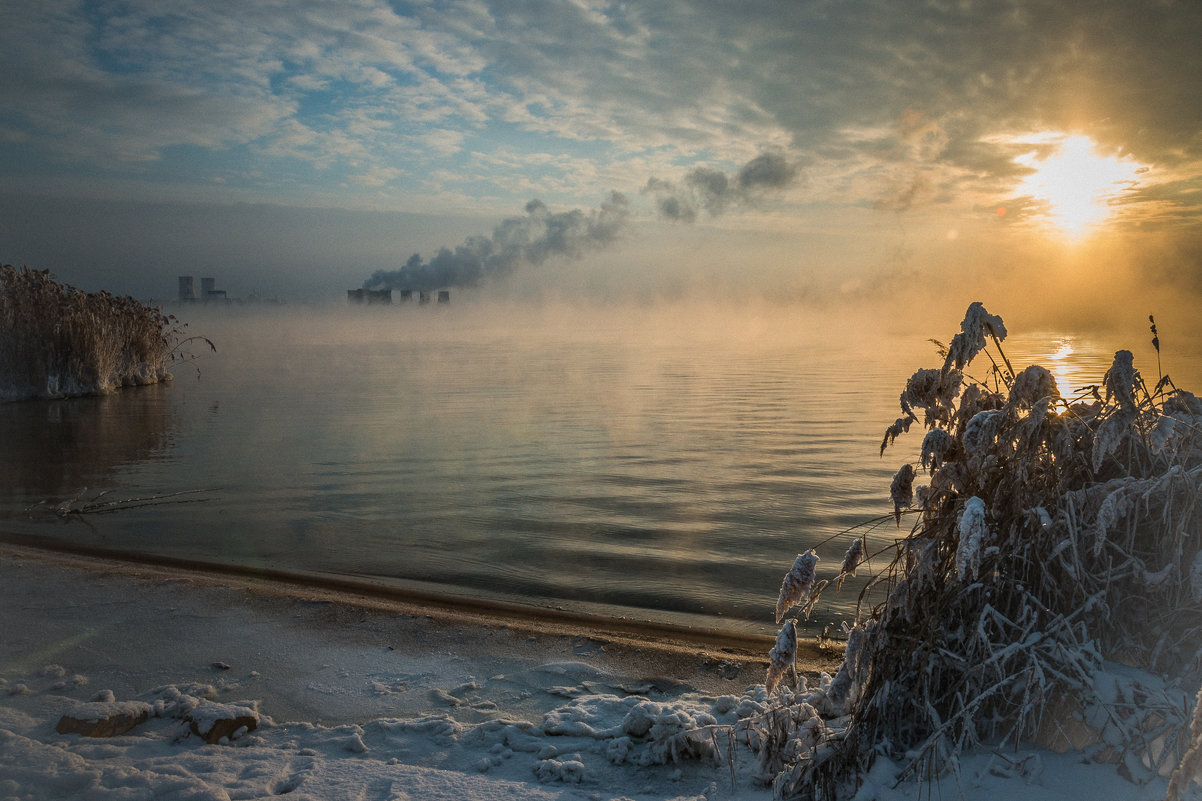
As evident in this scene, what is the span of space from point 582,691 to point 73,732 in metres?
2.55

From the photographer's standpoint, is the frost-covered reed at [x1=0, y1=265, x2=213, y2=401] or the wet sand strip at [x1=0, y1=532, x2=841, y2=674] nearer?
the wet sand strip at [x1=0, y1=532, x2=841, y2=674]

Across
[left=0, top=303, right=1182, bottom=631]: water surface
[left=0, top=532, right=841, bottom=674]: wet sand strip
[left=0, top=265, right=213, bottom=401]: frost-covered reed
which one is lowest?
[left=0, top=532, right=841, bottom=674]: wet sand strip

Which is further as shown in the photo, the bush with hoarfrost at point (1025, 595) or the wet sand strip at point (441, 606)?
the wet sand strip at point (441, 606)

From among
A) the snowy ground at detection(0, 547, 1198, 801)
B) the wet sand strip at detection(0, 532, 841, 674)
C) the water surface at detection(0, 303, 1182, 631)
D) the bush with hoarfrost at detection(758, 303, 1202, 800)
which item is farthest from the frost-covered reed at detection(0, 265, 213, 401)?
the bush with hoarfrost at detection(758, 303, 1202, 800)

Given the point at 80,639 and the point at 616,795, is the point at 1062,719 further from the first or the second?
the point at 80,639

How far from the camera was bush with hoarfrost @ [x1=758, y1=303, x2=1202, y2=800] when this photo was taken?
2.75m

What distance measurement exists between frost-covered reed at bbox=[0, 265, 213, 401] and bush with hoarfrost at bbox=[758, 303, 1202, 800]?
21346mm

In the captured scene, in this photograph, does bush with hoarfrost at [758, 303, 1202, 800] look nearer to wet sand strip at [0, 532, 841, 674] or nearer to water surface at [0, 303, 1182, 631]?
wet sand strip at [0, 532, 841, 674]

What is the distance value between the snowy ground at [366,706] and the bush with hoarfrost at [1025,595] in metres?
0.17

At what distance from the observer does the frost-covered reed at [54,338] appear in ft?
61.0

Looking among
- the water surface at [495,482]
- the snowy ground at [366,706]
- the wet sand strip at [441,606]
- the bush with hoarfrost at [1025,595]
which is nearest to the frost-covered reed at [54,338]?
the water surface at [495,482]

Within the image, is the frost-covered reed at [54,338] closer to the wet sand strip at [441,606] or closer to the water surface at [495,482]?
the water surface at [495,482]

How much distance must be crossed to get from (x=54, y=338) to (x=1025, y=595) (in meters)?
22.4

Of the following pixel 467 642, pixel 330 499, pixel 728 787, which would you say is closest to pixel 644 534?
pixel 467 642
